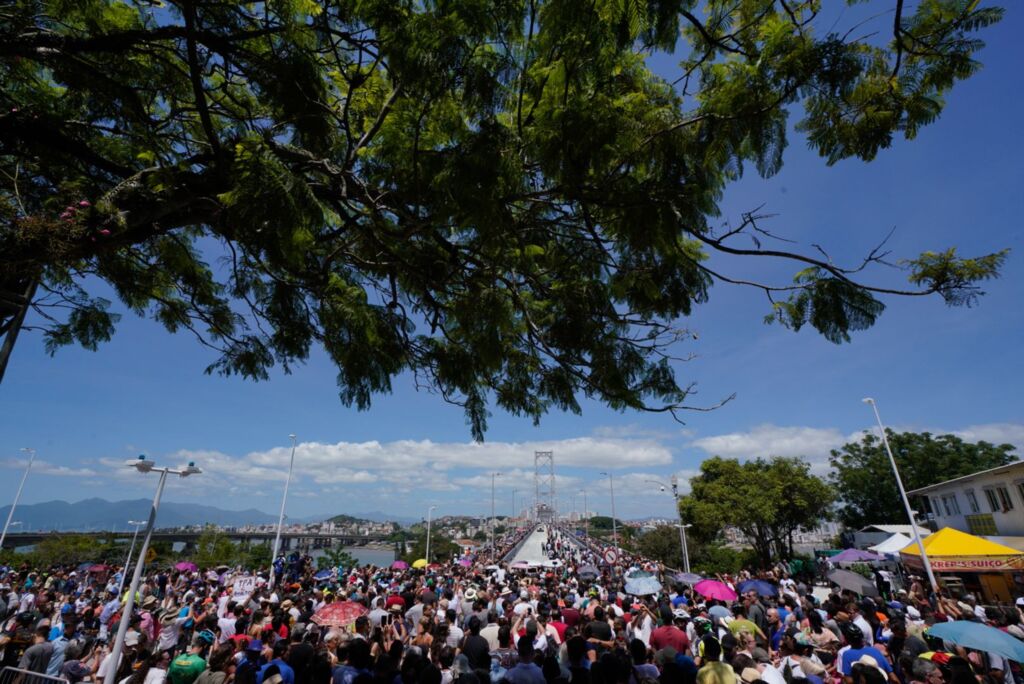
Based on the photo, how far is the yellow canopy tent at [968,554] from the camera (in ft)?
45.0

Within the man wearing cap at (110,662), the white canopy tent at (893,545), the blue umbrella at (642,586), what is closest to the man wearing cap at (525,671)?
the man wearing cap at (110,662)

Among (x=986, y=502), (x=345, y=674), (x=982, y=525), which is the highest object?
(x=986, y=502)

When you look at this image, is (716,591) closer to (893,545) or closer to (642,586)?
(642,586)

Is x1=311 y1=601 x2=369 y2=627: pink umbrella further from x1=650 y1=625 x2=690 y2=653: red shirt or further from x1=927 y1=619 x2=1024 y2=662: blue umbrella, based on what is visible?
x1=927 y1=619 x2=1024 y2=662: blue umbrella

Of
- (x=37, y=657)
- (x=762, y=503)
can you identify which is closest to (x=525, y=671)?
(x=37, y=657)

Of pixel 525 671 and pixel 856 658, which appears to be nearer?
pixel 525 671

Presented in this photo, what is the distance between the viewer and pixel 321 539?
134875 millimetres

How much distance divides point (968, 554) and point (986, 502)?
40.1 ft

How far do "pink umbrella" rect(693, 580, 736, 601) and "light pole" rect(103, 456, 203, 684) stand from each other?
10863mm

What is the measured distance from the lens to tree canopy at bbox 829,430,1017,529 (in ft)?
125

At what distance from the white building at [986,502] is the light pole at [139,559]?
2902 centimetres

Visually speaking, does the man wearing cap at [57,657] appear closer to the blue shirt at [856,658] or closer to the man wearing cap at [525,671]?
the man wearing cap at [525,671]

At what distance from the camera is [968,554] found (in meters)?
14.3

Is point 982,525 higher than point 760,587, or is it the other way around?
point 982,525
